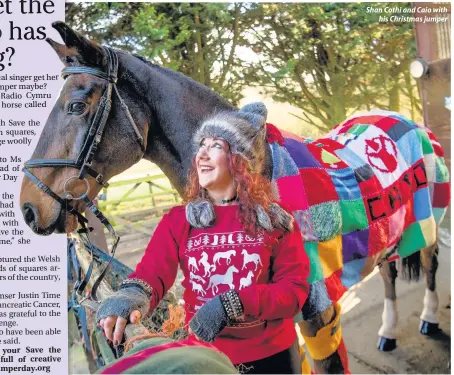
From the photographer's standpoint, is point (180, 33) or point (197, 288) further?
point (180, 33)

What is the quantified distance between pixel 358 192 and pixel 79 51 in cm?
51

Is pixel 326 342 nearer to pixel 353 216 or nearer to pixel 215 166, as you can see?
pixel 353 216

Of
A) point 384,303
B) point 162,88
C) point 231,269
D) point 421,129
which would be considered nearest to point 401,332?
point 384,303

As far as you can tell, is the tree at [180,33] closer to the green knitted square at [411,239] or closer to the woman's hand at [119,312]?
the woman's hand at [119,312]

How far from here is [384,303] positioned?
3.33 ft

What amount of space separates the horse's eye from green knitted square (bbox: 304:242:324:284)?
15.2 inches

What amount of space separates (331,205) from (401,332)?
585 mm

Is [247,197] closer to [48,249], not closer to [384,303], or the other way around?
[48,249]

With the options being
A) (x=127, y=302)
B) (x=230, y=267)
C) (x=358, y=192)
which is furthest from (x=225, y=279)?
(x=358, y=192)

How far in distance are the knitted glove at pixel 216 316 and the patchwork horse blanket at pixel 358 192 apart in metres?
0.19

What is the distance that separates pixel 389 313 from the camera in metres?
0.99

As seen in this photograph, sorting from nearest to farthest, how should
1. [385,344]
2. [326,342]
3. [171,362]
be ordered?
[171,362] < [326,342] < [385,344]

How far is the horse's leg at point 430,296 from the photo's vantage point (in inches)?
37.6

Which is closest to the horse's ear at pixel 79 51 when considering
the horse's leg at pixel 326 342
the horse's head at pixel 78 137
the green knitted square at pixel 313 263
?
the horse's head at pixel 78 137
